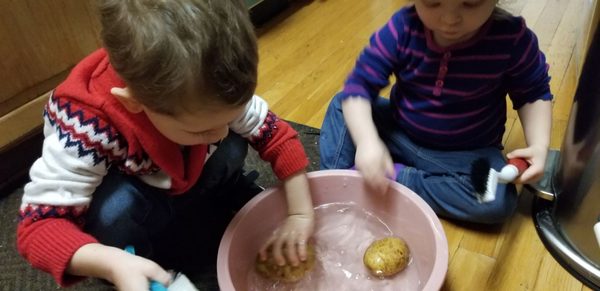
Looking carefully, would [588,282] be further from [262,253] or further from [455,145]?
[262,253]

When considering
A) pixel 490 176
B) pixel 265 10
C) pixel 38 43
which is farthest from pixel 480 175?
pixel 265 10

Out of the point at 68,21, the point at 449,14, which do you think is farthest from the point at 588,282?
the point at 68,21

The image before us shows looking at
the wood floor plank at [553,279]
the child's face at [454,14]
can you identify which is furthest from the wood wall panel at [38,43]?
the wood floor plank at [553,279]

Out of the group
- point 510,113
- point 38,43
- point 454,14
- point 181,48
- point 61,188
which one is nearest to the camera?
point 181,48

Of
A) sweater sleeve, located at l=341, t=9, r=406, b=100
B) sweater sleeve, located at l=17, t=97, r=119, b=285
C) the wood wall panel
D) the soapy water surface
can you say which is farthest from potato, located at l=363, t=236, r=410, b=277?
the wood wall panel

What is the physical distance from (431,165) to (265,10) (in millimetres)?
968

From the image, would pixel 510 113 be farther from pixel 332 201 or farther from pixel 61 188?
pixel 61 188

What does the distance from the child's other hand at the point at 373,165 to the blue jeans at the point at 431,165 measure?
0.11 m

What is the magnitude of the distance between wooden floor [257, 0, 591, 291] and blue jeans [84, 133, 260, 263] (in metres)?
0.31

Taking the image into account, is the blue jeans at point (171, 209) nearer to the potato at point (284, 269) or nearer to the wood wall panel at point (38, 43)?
the potato at point (284, 269)

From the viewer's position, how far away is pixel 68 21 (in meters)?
1.02

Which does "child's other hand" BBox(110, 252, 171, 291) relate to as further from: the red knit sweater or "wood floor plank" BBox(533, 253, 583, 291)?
"wood floor plank" BBox(533, 253, 583, 291)

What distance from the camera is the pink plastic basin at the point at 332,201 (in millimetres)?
698

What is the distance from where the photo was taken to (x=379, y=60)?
86cm
